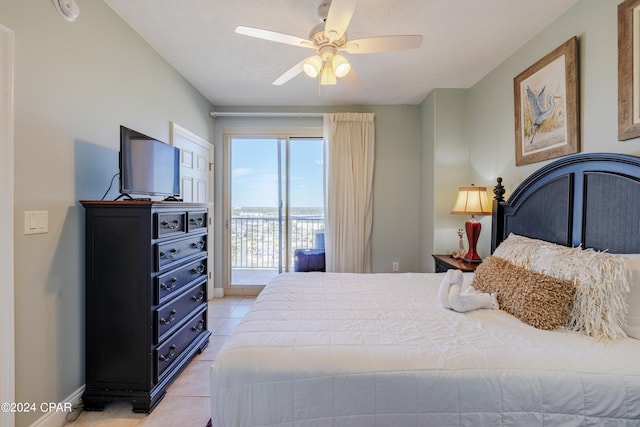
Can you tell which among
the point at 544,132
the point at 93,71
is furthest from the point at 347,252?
the point at 93,71

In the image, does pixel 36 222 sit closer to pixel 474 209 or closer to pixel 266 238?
pixel 266 238

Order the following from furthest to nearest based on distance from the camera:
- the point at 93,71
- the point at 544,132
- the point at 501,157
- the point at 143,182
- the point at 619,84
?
1. the point at 501,157
2. the point at 544,132
3. the point at 143,182
4. the point at 93,71
5. the point at 619,84

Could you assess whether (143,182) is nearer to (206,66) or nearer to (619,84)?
(206,66)

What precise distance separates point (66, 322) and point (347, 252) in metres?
2.82

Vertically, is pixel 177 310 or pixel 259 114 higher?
pixel 259 114

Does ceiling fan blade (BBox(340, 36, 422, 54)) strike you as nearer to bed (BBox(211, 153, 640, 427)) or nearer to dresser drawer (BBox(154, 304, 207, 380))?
bed (BBox(211, 153, 640, 427))

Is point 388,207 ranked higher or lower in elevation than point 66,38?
lower

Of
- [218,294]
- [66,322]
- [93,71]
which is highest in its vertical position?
[93,71]

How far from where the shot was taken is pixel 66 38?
5.55 feet

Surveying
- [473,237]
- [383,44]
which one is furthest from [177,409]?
[473,237]

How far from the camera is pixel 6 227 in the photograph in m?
1.36

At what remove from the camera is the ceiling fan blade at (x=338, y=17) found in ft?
4.68

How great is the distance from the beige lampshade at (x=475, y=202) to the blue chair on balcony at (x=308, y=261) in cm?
184

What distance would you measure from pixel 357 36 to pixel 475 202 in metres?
1.83
